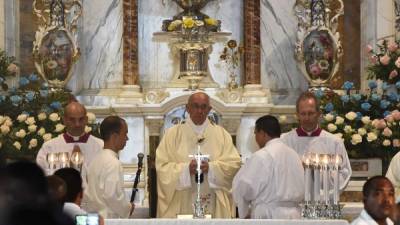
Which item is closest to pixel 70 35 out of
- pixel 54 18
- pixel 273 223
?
pixel 54 18

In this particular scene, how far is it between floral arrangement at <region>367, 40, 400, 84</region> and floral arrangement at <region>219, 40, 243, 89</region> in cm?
205

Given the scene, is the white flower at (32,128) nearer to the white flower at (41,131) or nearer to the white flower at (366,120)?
the white flower at (41,131)

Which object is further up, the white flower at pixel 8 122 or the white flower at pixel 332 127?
the white flower at pixel 8 122

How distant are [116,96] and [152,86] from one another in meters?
0.59

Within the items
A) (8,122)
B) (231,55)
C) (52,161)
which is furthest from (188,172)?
(231,55)

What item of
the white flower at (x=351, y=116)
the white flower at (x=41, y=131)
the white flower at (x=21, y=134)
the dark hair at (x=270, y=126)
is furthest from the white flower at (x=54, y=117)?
the dark hair at (x=270, y=126)

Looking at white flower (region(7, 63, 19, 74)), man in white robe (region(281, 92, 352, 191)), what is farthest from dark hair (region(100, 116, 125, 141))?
white flower (region(7, 63, 19, 74))

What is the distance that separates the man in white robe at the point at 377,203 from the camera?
5.87 m

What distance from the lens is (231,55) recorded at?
1368cm

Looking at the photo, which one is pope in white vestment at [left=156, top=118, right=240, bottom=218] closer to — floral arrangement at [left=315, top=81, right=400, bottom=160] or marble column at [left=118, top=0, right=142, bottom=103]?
floral arrangement at [left=315, top=81, right=400, bottom=160]

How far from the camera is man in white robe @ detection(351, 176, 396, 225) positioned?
19.3 feet

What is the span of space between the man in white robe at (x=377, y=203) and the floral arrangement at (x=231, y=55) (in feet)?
24.9

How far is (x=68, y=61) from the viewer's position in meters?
13.1

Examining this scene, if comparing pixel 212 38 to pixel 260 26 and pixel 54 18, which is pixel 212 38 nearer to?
pixel 260 26
